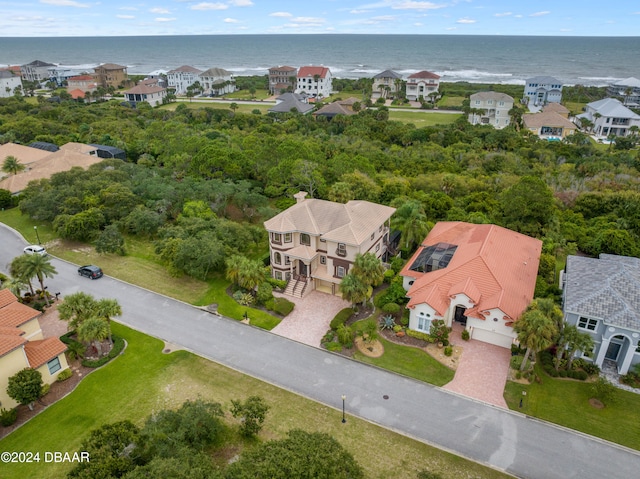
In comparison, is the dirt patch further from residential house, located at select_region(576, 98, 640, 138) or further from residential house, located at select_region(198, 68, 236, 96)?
residential house, located at select_region(198, 68, 236, 96)

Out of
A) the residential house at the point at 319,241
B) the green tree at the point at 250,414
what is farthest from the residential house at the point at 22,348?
the residential house at the point at 319,241

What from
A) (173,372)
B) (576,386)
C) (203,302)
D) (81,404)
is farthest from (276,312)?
(576,386)

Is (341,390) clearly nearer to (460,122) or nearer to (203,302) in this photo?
(203,302)

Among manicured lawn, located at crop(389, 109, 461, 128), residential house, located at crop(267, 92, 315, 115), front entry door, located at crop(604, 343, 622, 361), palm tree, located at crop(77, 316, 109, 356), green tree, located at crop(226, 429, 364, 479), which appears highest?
residential house, located at crop(267, 92, 315, 115)

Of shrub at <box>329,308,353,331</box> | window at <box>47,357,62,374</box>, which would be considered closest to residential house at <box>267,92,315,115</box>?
shrub at <box>329,308,353,331</box>

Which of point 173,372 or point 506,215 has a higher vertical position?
point 506,215

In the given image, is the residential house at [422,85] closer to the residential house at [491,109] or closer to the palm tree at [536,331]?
the residential house at [491,109]

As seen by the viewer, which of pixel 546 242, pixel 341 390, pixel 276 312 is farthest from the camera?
pixel 546 242
